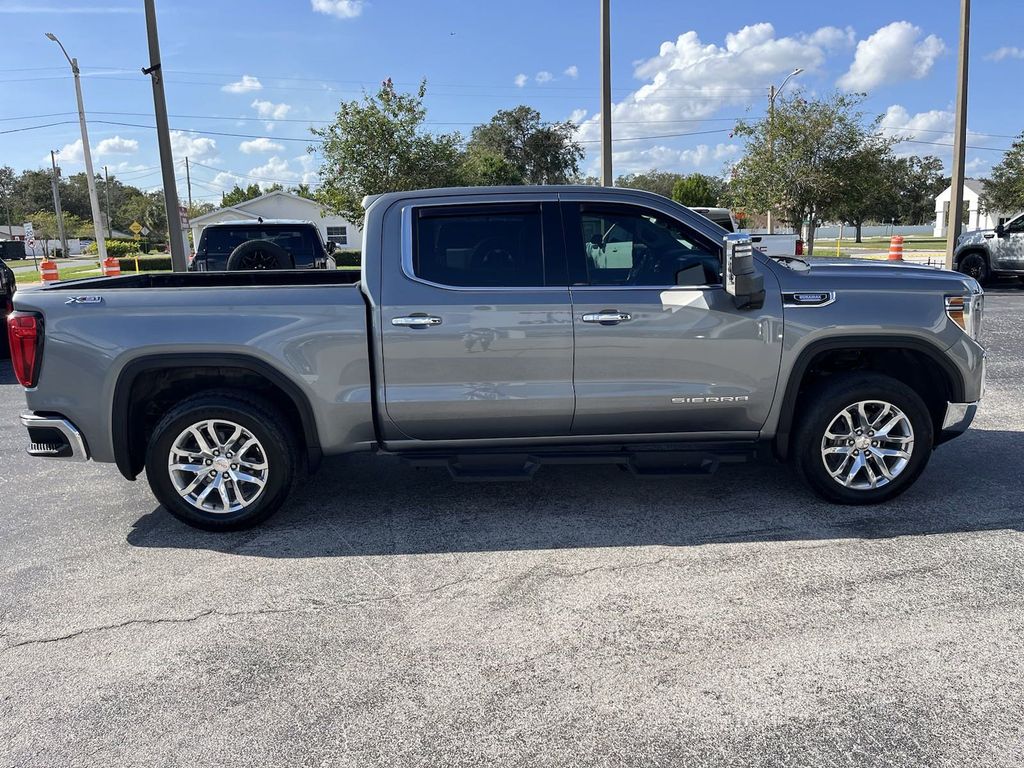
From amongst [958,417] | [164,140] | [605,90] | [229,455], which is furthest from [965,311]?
[164,140]

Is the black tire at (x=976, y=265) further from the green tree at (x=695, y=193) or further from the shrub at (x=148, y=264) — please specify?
the shrub at (x=148, y=264)

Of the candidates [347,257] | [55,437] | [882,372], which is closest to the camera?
[55,437]

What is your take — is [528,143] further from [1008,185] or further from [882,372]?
[882,372]

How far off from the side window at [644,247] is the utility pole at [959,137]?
17.6m

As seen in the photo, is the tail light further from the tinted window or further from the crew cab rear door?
the tinted window

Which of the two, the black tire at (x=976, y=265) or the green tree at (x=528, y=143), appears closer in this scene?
the black tire at (x=976, y=265)

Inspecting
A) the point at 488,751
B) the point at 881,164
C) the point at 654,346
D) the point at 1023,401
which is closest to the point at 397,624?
the point at 488,751

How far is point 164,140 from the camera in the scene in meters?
15.6

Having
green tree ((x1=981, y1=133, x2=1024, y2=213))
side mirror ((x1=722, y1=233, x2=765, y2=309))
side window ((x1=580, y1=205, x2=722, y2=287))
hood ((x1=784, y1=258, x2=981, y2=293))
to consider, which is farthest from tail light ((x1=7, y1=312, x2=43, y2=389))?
green tree ((x1=981, y1=133, x2=1024, y2=213))

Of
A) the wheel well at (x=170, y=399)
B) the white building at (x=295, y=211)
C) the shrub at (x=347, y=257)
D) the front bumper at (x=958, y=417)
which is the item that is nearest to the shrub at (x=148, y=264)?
the white building at (x=295, y=211)

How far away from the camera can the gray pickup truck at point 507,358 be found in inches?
180

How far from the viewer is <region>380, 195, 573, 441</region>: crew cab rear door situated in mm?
4625

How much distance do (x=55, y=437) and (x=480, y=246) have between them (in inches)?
104

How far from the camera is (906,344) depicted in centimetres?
482
